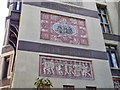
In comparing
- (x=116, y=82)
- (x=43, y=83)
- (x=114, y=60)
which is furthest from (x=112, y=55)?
(x=43, y=83)

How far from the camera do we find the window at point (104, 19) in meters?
9.27

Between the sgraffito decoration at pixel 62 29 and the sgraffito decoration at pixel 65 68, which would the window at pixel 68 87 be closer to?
the sgraffito decoration at pixel 65 68

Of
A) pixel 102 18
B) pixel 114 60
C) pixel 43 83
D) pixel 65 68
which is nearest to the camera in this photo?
pixel 43 83

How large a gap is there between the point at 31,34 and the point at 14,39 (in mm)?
1225

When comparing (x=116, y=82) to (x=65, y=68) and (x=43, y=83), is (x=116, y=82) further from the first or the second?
(x=43, y=83)

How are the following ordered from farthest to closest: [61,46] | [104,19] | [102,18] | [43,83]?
1. [104,19]
2. [102,18]
3. [61,46]
4. [43,83]

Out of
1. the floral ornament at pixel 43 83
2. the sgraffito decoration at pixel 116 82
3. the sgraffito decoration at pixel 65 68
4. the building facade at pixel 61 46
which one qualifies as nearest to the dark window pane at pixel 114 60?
the building facade at pixel 61 46

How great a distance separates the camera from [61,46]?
6.86 m

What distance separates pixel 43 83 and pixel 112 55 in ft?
15.9

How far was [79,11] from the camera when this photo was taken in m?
8.44

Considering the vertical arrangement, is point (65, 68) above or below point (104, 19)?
below

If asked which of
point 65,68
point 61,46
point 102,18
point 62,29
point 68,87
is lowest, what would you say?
point 68,87

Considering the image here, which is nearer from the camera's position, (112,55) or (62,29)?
(62,29)

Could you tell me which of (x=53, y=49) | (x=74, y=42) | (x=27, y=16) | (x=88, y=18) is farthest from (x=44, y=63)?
(x=88, y=18)
